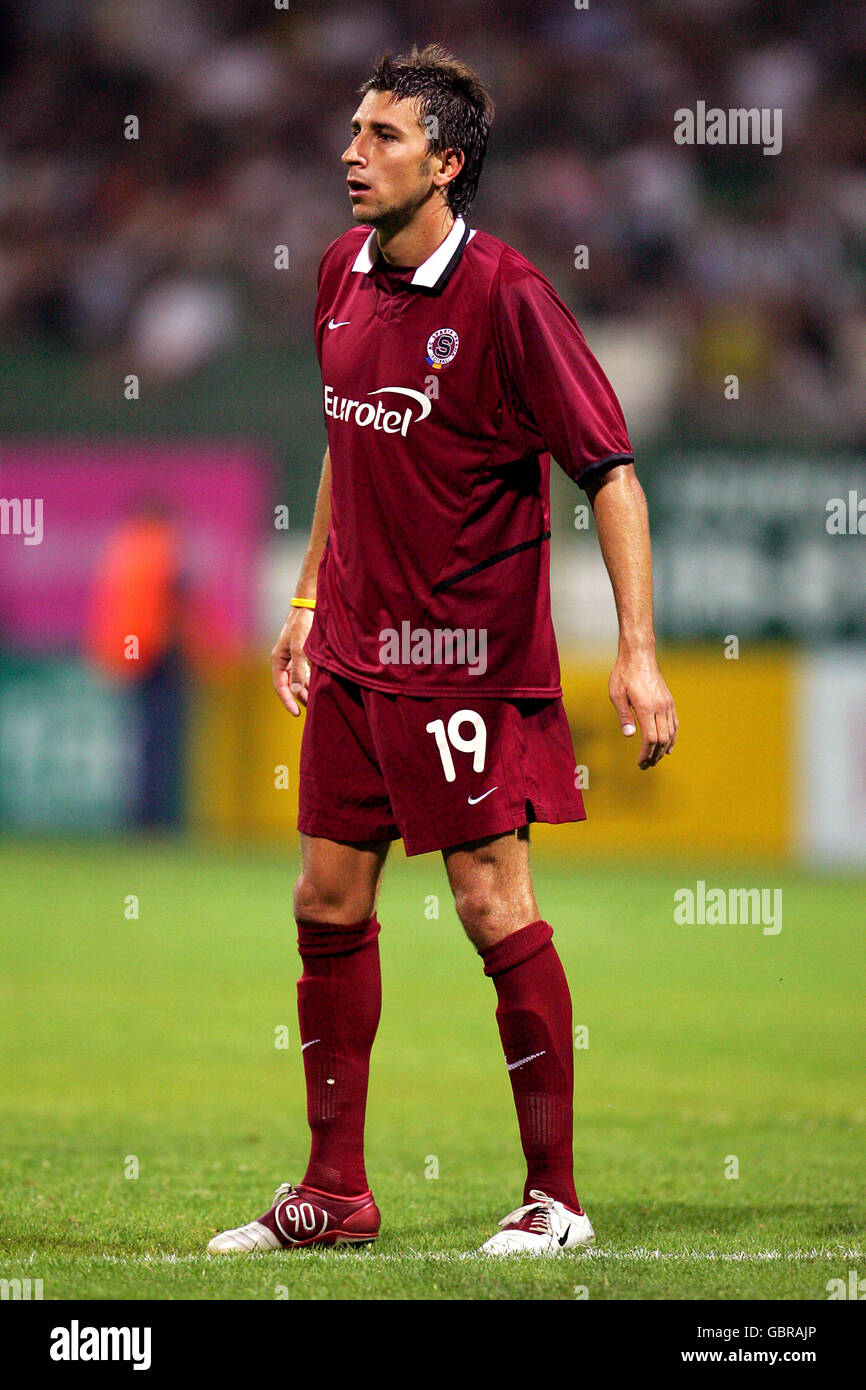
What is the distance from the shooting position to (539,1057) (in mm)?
3256

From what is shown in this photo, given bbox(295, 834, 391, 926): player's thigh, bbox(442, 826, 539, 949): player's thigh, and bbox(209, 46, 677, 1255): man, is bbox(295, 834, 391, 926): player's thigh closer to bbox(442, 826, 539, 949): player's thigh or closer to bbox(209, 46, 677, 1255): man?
bbox(209, 46, 677, 1255): man

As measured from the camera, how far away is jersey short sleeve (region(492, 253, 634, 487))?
10.2 feet

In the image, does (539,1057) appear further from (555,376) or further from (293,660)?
(555,376)

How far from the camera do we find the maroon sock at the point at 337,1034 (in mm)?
3404

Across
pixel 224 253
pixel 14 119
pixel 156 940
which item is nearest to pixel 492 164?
pixel 224 253

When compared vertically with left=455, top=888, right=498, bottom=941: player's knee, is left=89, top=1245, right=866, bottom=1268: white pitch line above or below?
below

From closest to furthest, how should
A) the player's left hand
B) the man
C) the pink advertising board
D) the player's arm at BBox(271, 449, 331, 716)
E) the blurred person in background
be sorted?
the player's left hand, the man, the player's arm at BBox(271, 449, 331, 716), the blurred person in background, the pink advertising board

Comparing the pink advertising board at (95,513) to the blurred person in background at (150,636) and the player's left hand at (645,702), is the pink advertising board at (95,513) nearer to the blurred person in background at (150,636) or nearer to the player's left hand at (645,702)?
the blurred person in background at (150,636)

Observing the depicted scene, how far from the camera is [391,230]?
3318mm

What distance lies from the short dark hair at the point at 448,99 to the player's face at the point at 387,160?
0.07 feet

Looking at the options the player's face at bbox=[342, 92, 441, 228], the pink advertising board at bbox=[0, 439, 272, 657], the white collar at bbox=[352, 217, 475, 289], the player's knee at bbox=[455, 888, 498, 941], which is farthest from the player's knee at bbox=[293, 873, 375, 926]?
the pink advertising board at bbox=[0, 439, 272, 657]

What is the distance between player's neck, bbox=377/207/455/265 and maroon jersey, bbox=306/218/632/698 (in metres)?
0.03

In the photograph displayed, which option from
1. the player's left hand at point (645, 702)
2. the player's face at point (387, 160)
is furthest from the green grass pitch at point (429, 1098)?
the player's face at point (387, 160)
